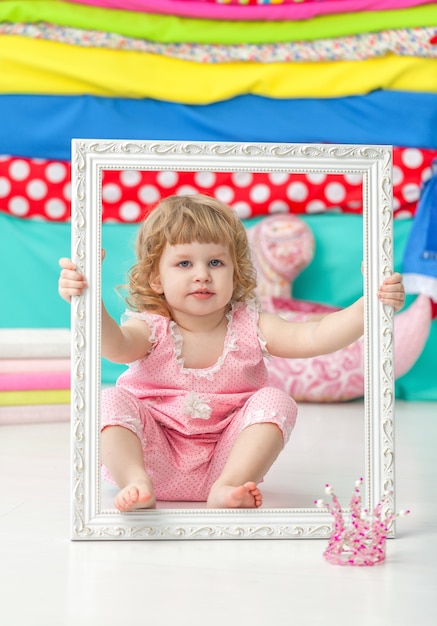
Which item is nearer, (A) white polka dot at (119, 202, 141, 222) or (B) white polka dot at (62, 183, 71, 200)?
(A) white polka dot at (119, 202, 141, 222)

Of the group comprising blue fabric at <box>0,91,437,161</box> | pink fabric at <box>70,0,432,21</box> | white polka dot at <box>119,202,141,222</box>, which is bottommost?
white polka dot at <box>119,202,141,222</box>

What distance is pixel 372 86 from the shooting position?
2.05m

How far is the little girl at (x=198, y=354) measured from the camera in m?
1.04

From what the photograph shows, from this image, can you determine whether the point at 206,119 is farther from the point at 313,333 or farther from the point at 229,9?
the point at 313,333

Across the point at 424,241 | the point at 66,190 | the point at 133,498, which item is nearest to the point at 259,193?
the point at 133,498

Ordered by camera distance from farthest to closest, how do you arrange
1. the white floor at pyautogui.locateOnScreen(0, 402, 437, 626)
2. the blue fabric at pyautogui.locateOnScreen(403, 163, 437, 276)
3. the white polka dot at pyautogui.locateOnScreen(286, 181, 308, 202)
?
the blue fabric at pyautogui.locateOnScreen(403, 163, 437, 276)
the white polka dot at pyautogui.locateOnScreen(286, 181, 308, 202)
the white floor at pyautogui.locateOnScreen(0, 402, 437, 626)

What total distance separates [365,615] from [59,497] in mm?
513

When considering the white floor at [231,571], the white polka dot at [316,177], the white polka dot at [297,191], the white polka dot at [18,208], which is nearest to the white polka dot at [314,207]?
the white polka dot at [297,191]

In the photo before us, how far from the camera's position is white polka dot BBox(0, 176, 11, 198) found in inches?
82.0

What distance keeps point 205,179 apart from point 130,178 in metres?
0.10

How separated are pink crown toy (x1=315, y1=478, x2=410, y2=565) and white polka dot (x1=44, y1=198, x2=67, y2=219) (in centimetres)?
127

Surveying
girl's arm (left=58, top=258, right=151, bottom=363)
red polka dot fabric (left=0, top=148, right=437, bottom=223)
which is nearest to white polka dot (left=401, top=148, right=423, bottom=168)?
red polka dot fabric (left=0, top=148, right=437, bottom=223)

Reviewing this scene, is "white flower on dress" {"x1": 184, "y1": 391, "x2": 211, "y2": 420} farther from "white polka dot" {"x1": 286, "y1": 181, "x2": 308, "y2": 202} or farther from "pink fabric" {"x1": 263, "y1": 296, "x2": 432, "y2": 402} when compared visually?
"white polka dot" {"x1": 286, "y1": 181, "x2": 308, "y2": 202}

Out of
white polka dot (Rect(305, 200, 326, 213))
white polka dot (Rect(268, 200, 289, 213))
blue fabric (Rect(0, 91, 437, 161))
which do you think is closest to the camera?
white polka dot (Rect(268, 200, 289, 213))
